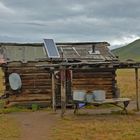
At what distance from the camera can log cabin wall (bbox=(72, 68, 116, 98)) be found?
78.3 ft

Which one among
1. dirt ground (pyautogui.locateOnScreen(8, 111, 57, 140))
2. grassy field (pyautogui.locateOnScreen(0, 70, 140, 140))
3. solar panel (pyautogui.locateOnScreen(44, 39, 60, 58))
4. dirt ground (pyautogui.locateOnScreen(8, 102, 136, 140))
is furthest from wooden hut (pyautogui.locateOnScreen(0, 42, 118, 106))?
grassy field (pyautogui.locateOnScreen(0, 70, 140, 140))

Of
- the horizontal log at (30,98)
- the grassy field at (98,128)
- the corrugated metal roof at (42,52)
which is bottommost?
the grassy field at (98,128)

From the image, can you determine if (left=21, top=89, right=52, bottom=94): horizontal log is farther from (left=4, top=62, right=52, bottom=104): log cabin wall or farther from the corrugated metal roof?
the corrugated metal roof

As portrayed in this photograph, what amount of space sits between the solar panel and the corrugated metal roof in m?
0.31

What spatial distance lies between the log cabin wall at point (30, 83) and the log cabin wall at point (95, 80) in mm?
1492

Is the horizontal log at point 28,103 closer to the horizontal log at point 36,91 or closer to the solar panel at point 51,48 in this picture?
the horizontal log at point 36,91

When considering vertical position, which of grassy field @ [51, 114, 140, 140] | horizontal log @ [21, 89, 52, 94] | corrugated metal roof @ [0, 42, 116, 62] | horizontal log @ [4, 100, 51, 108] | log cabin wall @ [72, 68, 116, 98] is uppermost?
corrugated metal roof @ [0, 42, 116, 62]

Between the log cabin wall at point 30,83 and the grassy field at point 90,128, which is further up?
the log cabin wall at point 30,83

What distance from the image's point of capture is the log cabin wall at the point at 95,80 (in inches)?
939

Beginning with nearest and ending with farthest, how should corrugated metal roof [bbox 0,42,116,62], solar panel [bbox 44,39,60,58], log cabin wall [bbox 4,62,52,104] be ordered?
log cabin wall [bbox 4,62,52,104]
solar panel [bbox 44,39,60,58]
corrugated metal roof [bbox 0,42,116,62]

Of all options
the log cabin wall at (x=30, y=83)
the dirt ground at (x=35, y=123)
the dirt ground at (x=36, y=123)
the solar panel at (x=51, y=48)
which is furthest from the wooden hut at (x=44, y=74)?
the dirt ground at (x=35, y=123)

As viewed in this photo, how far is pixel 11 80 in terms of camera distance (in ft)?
74.3

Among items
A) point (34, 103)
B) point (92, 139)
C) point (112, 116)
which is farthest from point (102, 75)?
point (92, 139)

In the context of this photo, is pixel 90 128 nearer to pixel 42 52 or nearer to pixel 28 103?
pixel 28 103
